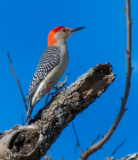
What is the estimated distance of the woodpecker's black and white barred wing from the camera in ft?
16.4

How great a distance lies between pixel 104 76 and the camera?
11.9 ft

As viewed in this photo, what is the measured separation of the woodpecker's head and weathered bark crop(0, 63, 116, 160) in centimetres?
261

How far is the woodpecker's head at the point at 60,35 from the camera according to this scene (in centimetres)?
610

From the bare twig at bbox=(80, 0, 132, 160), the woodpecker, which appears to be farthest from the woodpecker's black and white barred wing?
the bare twig at bbox=(80, 0, 132, 160)

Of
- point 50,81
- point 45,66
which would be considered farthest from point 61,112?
point 45,66

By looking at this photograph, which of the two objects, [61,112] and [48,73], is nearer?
[61,112]

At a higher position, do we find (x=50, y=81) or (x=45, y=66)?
(x=45, y=66)

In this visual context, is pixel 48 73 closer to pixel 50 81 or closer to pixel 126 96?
pixel 50 81

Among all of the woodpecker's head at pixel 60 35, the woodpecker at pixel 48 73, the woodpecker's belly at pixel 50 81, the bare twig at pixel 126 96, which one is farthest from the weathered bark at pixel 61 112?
the woodpecker's head at pixel 60 35

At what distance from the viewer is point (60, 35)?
615 centimetres

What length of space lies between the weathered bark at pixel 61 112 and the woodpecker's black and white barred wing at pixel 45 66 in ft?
4.38

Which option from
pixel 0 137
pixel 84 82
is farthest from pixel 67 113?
pixel 0 137

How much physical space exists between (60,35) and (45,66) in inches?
49.6

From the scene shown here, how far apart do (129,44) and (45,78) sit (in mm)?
3453
